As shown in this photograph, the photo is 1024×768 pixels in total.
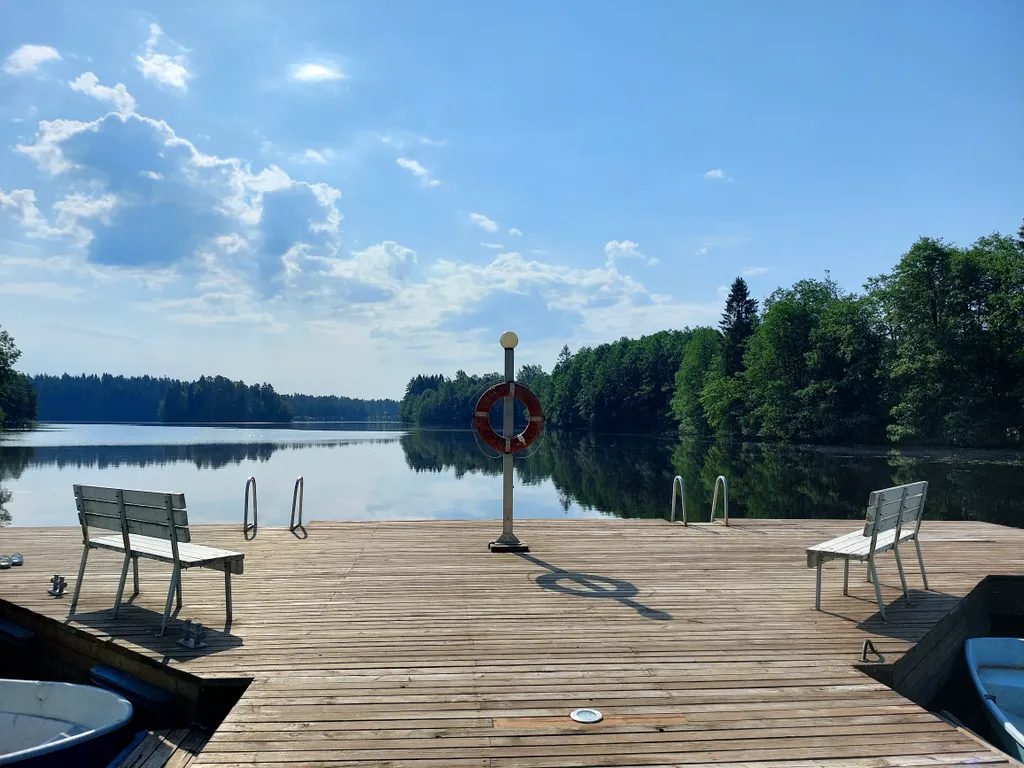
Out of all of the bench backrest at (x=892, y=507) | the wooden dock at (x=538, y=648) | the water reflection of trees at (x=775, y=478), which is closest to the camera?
the wooden dock at (x=538, y=648)

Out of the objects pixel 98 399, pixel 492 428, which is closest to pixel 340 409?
pixel 98 399

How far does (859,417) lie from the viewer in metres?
39.1

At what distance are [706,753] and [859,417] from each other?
133ft

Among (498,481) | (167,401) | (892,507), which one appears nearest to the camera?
(892,507)

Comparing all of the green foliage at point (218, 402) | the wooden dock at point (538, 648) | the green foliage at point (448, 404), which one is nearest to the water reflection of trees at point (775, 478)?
the wooden dock at point (538, 648)

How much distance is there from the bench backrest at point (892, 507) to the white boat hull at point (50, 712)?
4176 mm

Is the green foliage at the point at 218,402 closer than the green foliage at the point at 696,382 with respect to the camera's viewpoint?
No

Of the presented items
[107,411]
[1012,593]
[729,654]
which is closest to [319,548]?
[729,654]

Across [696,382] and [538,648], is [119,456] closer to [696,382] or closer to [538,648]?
[538,648]

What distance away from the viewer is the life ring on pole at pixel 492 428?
6.82 metres

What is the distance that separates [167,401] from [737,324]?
88.4 metres

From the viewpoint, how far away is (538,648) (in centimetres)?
387

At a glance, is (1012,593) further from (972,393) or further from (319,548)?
(972,393)

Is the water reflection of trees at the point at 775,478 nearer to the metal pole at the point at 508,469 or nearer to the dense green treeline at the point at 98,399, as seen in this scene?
the metal pole at the point at 508,469
